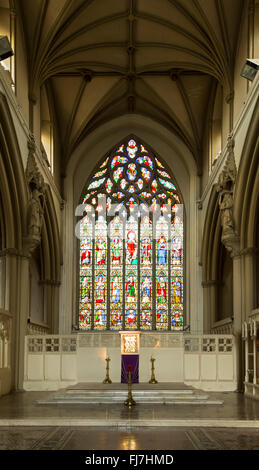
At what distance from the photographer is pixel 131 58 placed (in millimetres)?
22562

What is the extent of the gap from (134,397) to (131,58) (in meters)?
13.6

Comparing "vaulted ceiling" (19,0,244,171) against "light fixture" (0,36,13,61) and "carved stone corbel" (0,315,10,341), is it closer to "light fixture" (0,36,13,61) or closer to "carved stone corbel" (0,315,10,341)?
"light fixture" (0,36,13,61)

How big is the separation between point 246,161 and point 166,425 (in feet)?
32.6

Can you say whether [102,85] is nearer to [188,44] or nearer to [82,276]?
[188,44]

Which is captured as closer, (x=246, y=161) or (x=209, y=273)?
(x=246, y=161)

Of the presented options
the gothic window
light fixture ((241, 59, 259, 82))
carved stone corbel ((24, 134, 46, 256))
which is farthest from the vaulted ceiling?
light fixture ((241, 59, 259, 82))

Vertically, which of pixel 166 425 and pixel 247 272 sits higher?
pixel 247 272

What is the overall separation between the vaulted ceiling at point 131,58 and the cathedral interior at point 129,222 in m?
0.06

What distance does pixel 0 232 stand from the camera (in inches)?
754

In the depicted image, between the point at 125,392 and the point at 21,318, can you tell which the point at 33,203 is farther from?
the point at 125,392

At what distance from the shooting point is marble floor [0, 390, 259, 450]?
7.74 meters

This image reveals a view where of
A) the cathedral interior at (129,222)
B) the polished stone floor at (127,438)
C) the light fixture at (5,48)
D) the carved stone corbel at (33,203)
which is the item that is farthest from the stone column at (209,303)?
the polished stone floor at (127,438)

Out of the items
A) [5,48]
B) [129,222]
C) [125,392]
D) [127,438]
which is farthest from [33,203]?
[127,438]
